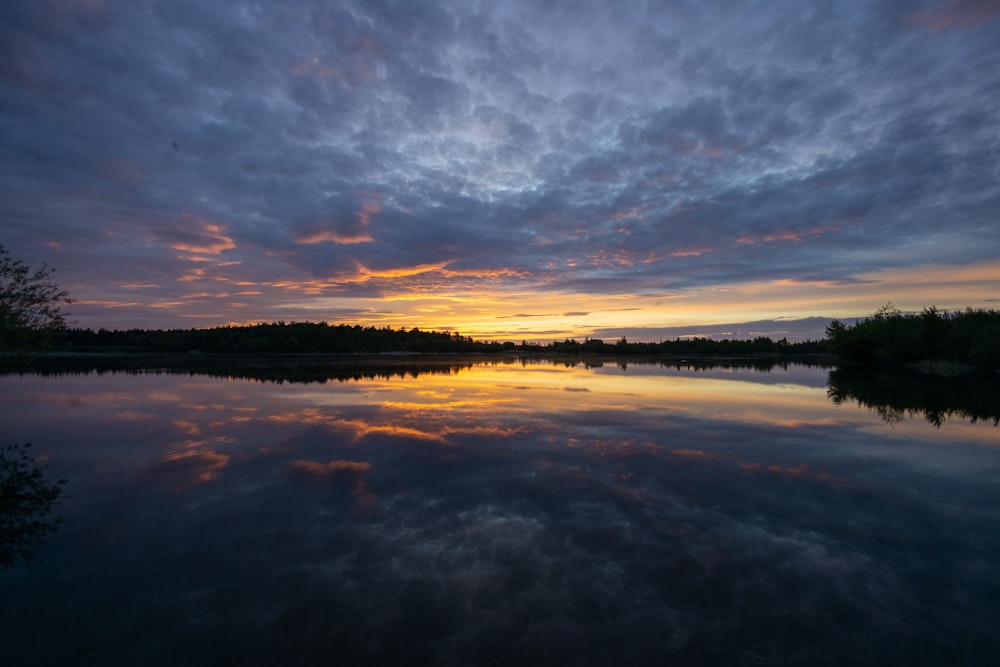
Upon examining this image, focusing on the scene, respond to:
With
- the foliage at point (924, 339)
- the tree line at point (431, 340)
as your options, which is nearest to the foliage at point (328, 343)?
the tree line at point (431, 340)

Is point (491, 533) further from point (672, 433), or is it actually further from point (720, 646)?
point (672, 433)

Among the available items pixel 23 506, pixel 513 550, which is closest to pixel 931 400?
pixel 513 550

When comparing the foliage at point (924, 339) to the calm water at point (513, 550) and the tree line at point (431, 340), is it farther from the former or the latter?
the calm water at point (513, 550)

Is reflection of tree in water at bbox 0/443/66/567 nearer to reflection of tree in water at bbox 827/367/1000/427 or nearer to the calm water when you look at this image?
the calm water

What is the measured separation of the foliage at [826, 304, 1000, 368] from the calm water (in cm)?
4703

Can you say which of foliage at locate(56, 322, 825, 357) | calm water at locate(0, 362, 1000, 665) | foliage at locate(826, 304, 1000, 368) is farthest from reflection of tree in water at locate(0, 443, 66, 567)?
foliage at locate(56, 322, 825, 357)

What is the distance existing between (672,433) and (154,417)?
21646mm

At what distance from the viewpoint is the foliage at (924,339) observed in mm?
49156

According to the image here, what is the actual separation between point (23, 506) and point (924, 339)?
85.2 m

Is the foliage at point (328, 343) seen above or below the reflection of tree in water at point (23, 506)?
above

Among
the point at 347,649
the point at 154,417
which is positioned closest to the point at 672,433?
the point at 347,649

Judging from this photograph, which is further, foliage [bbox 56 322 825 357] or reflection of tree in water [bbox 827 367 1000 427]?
foliage [bbox 56 322 825 357]

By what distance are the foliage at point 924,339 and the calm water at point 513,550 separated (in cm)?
4703

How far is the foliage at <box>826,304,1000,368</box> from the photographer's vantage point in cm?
4916
